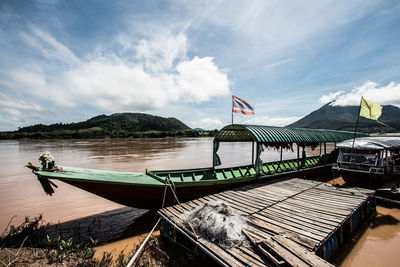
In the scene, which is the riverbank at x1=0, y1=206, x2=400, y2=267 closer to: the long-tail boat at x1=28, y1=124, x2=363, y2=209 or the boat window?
the long-tail boat at x1=28, y1=124, x2=363, y2=209

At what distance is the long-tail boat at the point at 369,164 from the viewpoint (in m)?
9.58

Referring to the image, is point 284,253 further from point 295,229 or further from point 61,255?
point 61,255

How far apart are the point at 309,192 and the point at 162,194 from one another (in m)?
A: 5.61

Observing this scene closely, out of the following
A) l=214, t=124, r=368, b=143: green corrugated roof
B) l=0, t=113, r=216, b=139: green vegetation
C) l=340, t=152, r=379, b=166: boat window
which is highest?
l=0, t=113, r=216, b=139: green vegetation

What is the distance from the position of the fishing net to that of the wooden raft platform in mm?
134

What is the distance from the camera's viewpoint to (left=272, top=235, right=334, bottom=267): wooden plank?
134 inches

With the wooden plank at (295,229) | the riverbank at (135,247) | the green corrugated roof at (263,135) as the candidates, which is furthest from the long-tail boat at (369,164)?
the wooden plank at (295,229)

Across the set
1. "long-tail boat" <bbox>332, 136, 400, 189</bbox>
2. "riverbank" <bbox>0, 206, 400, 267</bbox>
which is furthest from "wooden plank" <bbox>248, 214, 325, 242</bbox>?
"long-tail boat" <bbox>332, 136, 400, 189</bbox>

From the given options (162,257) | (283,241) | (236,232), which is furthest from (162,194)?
(283,241)

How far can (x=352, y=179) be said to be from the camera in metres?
10.3

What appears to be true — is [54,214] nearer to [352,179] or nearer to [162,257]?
[162,257]

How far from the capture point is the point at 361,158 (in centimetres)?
1093

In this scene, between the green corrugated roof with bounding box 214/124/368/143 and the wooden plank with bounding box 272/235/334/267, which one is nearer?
the wooden plank with bounding box 272/235/334/267

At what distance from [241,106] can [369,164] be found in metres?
7.39
